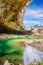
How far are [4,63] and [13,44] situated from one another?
502 millimetres

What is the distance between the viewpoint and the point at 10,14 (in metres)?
5.86

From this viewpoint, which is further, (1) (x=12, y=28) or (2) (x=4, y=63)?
(1) (x=12, y=28)

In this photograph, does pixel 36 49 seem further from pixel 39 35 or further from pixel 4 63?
pixel 4 63

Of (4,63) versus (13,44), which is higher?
(13,44)

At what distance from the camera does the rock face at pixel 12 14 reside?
569cm

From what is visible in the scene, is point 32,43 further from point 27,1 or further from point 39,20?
point 27,1

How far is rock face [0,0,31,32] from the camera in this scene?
5688 mm

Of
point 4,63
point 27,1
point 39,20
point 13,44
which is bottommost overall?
point 4,63

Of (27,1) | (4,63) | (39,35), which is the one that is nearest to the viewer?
(4,63)

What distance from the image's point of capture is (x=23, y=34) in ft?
19.3

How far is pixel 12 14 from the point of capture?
19.4ft

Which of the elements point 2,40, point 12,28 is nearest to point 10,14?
point 12,28

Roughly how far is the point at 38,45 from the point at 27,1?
1.30 metres

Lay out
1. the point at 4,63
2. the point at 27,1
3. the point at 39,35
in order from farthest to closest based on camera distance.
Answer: the point at 27,1
the point at 39,35
the point at 4,63
